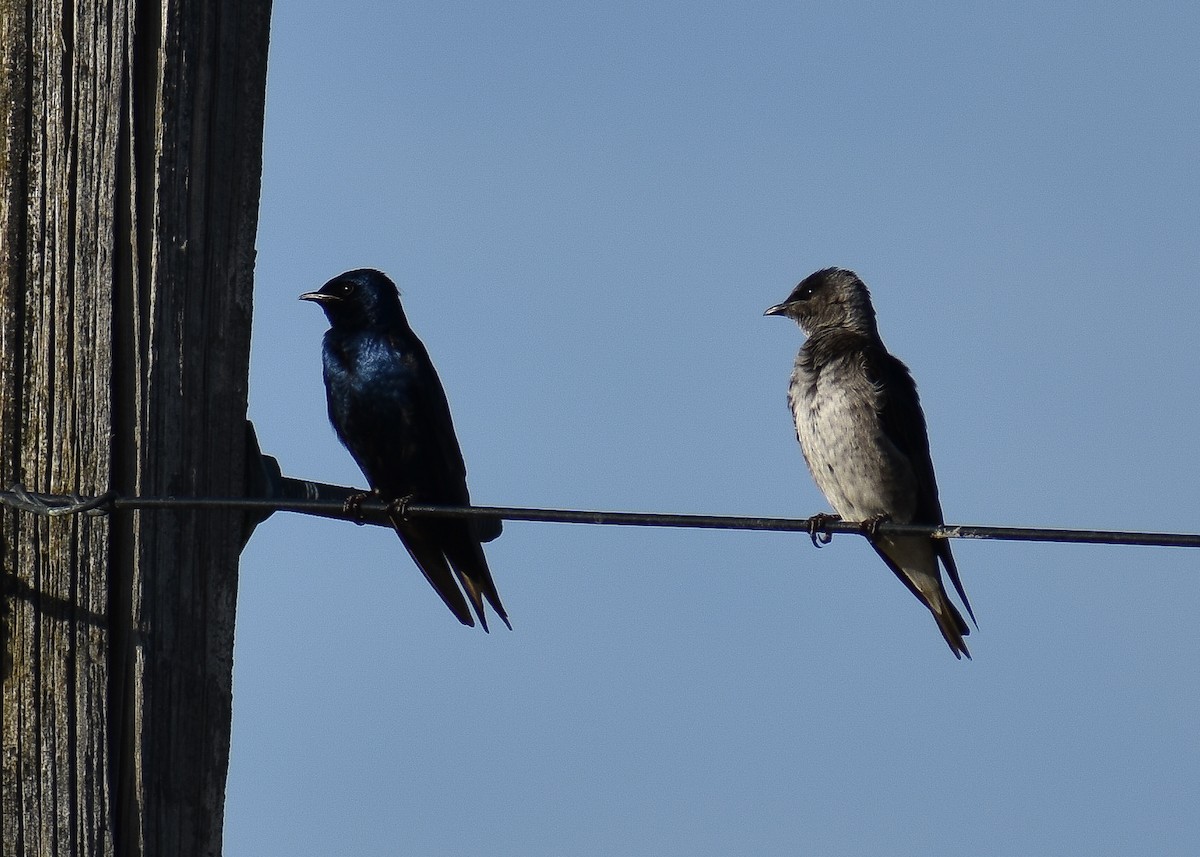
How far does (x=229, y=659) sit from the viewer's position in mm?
3674

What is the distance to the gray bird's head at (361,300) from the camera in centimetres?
722

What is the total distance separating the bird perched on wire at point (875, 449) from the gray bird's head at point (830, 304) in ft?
1.23

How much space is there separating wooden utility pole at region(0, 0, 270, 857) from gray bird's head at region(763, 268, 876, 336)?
481 cm

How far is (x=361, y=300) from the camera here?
23.7 ft

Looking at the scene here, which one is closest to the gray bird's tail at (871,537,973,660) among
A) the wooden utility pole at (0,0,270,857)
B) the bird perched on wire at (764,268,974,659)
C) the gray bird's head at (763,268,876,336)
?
the bird perched on wire at (764,268,974,659)

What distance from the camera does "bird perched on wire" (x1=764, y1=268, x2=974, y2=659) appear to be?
724 centimetres

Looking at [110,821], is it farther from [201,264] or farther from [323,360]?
[323,360]

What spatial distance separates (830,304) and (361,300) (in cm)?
246

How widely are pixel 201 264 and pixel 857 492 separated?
420cm

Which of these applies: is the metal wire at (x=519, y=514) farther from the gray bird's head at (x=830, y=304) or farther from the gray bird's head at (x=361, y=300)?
the gray bird's head at (x=830, y=304)

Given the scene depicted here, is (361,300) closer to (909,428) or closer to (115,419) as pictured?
(909,428)

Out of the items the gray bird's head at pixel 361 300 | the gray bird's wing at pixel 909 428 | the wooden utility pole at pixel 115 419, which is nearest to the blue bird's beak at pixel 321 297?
the gray bird's head at pixel 361 300

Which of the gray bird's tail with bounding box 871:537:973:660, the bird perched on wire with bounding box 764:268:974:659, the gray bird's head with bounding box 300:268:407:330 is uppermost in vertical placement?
the gray bird's head with bounding box 300:268:407:330

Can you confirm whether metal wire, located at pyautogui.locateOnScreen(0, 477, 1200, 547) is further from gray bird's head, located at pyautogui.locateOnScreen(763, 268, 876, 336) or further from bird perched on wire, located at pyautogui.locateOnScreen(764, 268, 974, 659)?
gray bird's head, located at pyautogui.locateOnScreen(763, 268, 876, 336)
